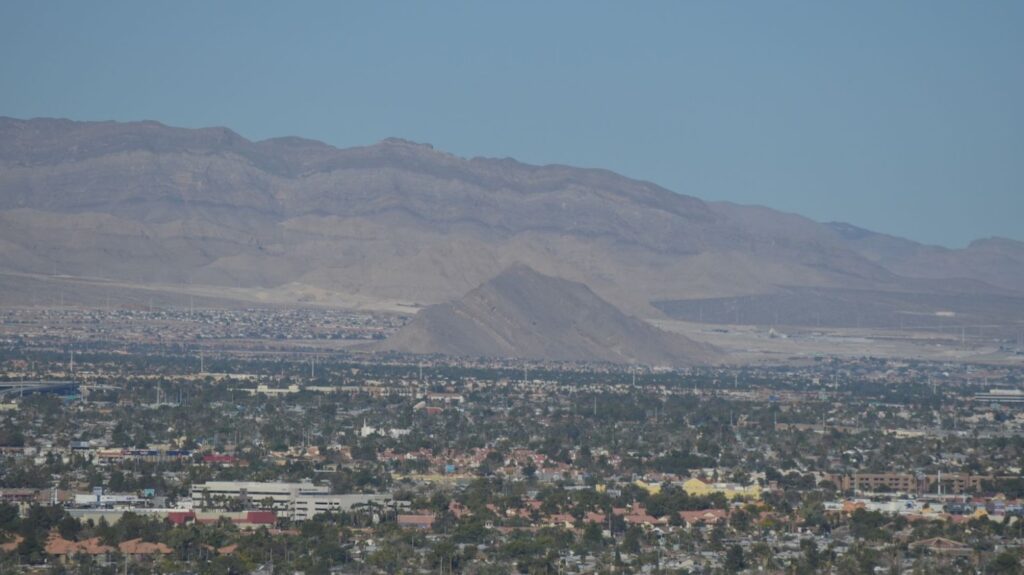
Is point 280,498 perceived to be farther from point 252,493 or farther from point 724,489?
point 724,489

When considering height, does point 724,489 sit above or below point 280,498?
above

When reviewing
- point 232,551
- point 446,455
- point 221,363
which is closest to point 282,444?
point 446,455

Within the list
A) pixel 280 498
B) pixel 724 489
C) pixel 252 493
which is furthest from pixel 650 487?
pixel 252 493

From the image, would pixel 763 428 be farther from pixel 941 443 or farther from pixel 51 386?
pixel 51 386

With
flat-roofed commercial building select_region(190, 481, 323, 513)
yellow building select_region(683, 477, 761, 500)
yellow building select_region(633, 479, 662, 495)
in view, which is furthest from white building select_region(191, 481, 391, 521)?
yellow building select_region(683, 477, 761, 500)

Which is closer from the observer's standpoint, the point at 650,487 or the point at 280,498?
the point at 280,498

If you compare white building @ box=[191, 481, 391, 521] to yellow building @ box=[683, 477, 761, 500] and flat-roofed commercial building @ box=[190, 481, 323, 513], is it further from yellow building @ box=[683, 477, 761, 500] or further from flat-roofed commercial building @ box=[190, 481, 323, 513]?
yellow building @ box=[683, 477, 761, 500]

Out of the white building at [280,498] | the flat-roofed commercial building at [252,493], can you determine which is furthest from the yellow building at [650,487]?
the flat-roofed commercial building at [252,493]

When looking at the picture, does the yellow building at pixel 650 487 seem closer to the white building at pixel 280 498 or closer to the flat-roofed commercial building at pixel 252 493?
the white building at pixel 280 498

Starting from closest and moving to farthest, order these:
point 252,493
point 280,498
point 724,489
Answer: point 280,498
point 252,493
point 724,489

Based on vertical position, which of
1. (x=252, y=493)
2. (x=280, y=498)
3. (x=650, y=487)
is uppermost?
(x=650, y=487)

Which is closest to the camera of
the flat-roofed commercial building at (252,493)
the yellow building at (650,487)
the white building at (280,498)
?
the white building at (280,498)
